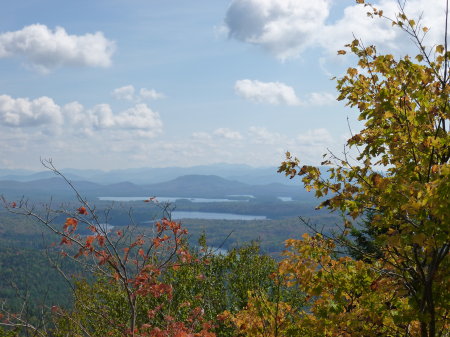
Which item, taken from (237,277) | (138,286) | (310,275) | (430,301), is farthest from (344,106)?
(237,277)

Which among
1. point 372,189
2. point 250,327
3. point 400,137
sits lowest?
point 250,327

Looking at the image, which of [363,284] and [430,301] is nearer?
[430,301]

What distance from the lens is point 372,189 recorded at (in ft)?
22.1

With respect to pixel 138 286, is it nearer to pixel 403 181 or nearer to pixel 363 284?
pixel 363 284

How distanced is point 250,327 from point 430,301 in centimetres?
552

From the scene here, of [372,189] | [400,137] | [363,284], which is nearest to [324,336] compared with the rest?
[363,284]

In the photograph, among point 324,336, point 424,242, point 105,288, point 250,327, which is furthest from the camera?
point 105,288

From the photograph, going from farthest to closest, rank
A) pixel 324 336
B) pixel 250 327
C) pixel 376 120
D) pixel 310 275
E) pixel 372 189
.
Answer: pixel 250 327 → pixel 324 336 → pixel 310 275 → pixel 376 120 → pixel 372 189

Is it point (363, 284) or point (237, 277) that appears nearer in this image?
point (363, 284)

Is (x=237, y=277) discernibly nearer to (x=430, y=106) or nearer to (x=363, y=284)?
(x=363, y=284)

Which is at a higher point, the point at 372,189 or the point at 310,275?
the point at 372,189

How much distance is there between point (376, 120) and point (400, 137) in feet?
2.52

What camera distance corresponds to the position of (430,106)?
6.77m

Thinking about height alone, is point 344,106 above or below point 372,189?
above
